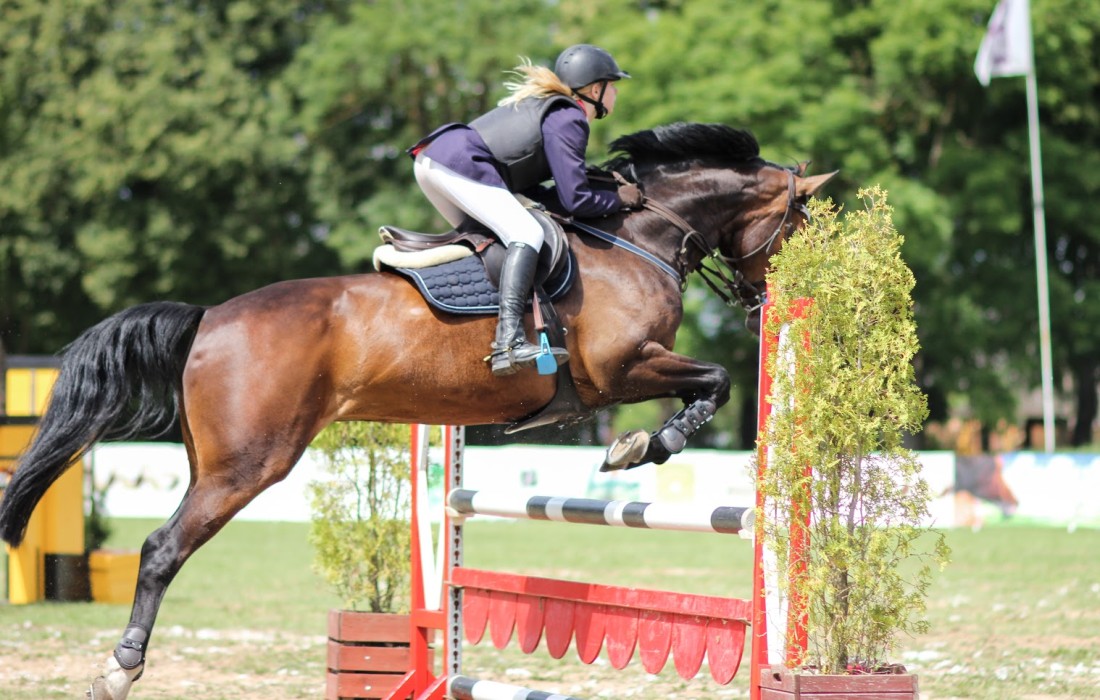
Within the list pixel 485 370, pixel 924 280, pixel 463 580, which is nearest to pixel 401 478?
pixel 463 580

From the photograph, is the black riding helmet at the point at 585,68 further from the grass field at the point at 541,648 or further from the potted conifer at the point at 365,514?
the grass field at the point at 541,648

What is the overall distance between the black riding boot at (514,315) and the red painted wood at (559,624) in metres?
1.00

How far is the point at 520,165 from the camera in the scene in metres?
5.35

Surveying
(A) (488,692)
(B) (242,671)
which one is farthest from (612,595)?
(B) (242,671)

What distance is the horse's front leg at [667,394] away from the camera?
5.18 m

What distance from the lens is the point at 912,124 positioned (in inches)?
1067

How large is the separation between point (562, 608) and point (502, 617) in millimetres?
431

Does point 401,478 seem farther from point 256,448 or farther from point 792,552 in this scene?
point 792,552

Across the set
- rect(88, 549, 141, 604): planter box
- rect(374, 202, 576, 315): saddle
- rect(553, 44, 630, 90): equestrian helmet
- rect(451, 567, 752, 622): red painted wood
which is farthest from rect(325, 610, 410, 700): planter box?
rect(88, 549, 141, 604): planter box

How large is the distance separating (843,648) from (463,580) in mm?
2266

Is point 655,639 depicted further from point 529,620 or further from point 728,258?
point 728,258

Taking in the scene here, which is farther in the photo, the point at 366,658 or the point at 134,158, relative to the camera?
the point at 134,158

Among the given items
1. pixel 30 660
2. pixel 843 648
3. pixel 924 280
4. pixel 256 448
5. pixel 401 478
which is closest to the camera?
pixel 843 648

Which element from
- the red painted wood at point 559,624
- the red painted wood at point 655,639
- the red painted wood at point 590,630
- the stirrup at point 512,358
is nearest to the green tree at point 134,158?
the red painted wood at point 559,624
